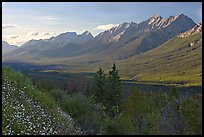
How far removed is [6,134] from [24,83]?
8.09 m

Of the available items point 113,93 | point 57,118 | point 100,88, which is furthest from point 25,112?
point 100,88

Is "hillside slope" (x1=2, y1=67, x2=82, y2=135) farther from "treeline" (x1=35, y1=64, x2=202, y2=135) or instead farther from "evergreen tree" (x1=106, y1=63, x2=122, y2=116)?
"evergreen tree" (x1=106, y1=63, x2=122, y2=116)

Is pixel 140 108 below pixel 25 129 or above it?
below

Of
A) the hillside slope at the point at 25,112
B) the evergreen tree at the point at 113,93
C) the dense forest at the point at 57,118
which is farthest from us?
the evergreen tree at the point at 113,93

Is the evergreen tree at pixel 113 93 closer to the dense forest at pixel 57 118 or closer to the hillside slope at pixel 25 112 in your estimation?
the dense forest at pixel 57 118

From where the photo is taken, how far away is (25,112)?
16.1m

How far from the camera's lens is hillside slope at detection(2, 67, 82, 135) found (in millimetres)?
13971

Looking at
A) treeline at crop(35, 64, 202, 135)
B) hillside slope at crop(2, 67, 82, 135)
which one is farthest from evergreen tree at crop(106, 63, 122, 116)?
hillside slope at crop(2, 67, 82, 135)

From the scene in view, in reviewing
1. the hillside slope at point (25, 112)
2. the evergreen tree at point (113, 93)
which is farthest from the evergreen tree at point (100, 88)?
the hillside slope at point (25, 112)

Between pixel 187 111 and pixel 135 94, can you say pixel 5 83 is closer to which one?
pixel 187 111

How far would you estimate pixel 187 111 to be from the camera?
2588 centimetres

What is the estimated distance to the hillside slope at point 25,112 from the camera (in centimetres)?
1397

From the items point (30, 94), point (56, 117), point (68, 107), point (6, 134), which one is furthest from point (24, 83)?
point (68, 107)

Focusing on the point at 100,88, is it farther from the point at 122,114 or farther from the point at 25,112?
the point at 25,112
